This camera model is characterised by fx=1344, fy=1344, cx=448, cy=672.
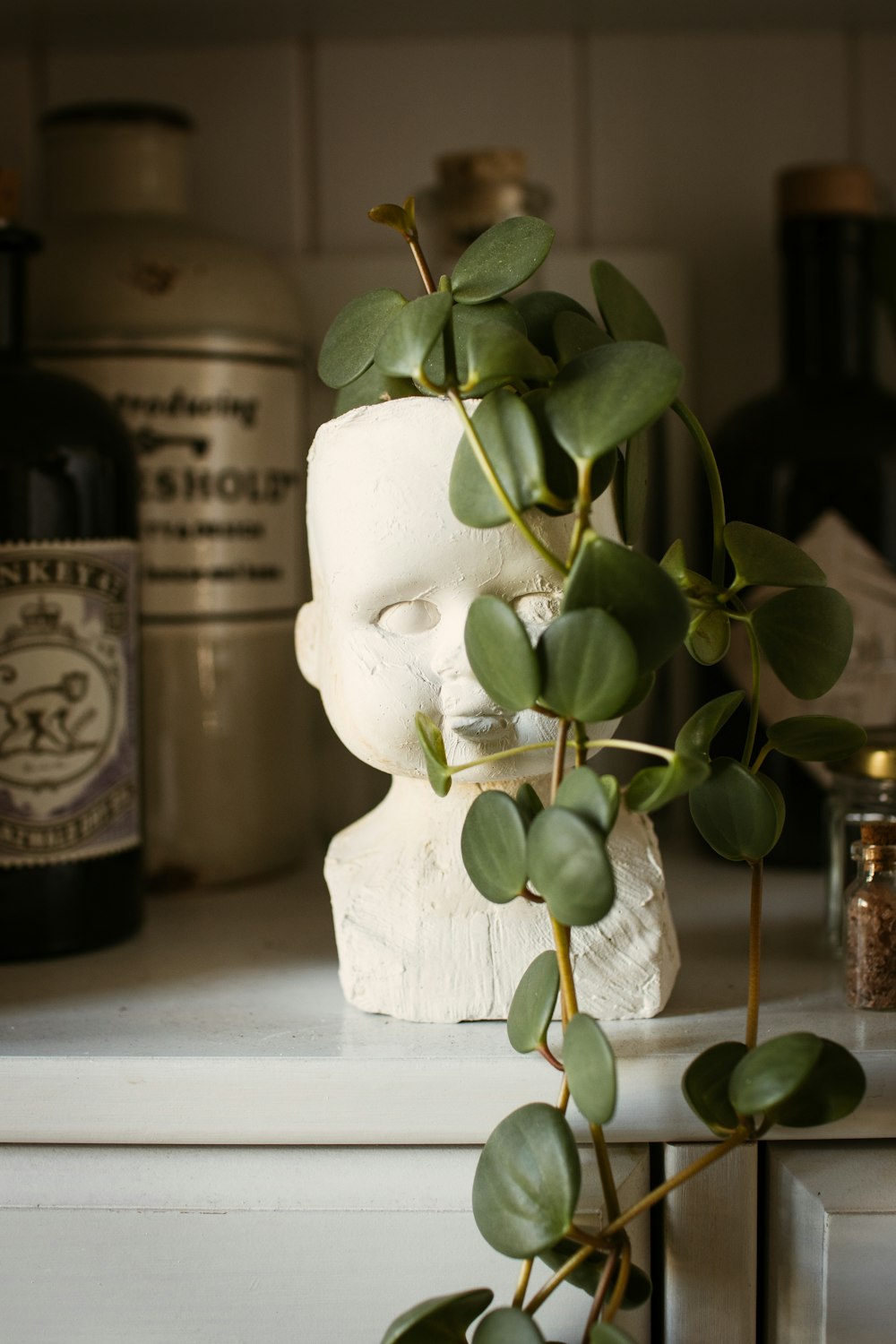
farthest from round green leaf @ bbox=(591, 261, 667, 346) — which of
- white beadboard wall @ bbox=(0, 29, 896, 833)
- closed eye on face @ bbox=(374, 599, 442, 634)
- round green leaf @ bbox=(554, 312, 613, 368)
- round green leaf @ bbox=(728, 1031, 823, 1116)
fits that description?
white beadboard wall @ bbox=(0, 29, 896, 833)

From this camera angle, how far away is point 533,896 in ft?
1.28

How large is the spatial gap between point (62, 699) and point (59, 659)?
0.05 feet

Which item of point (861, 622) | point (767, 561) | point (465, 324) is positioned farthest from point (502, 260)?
point (861, 622)

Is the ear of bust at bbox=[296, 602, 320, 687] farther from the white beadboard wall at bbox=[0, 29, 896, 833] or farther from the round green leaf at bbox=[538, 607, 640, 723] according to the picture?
the white beadboard wall at bbox=[0, 29, 896, 833]

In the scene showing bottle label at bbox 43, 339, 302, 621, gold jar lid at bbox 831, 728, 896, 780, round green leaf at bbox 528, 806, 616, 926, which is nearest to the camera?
round green leaf at bbox 528, 806, 616, 926

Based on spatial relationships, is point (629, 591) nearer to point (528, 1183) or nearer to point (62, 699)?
point (528, 1183)

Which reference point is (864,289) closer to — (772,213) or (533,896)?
(772,213)

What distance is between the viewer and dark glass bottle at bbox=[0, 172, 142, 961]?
0.55 meters

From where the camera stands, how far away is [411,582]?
440 millimetres

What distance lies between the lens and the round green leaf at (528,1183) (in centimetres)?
35

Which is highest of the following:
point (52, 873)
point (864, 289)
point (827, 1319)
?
point (864, 289)

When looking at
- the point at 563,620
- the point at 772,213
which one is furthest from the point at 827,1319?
the point at 772,213

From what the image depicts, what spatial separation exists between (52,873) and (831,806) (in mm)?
326

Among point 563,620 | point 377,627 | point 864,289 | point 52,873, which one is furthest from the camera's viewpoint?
point 864,289
